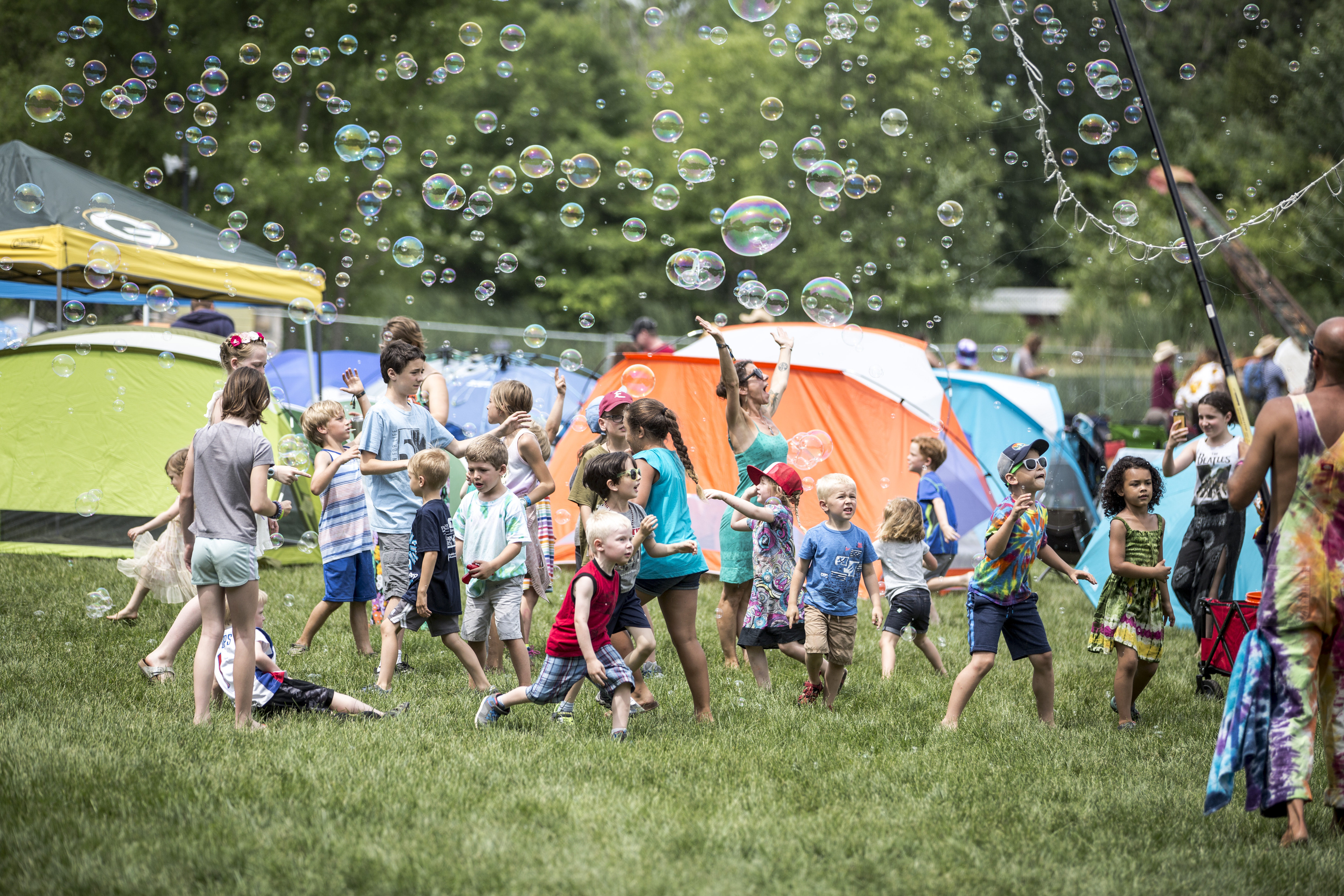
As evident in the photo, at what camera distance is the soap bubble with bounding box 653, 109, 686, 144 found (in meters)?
7.16

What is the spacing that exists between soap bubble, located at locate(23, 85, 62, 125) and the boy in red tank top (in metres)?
5.02

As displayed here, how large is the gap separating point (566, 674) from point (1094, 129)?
4.92 metres

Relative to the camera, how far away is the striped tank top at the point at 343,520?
5703 mm

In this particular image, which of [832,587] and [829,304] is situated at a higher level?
[829,304]

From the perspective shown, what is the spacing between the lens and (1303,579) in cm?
339

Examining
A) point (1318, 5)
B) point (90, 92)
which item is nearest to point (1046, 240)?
point (1318, 5)

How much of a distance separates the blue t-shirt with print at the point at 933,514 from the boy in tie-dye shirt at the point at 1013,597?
200 centimetres

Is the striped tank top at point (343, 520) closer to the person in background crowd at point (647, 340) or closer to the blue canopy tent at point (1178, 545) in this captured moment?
the person in background crowd at point (647, 340)

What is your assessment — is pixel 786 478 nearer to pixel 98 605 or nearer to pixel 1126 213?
pixel 1126 213

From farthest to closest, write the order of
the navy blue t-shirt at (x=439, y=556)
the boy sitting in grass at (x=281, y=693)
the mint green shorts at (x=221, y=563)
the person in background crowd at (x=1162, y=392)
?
the person in background crowd at (x=1162, y=392) < the navy blue t-shirt at (x=439, y=556) < the boy sitting in grass at (x=281, y=693) < the mint green shorts at (x=221, y=563)

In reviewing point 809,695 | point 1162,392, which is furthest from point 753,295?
point 1162,392

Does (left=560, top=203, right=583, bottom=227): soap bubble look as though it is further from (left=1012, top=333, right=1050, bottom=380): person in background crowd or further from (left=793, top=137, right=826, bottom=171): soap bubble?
(left=1012, top=333, right=1050, bottom=380): person in background crowd

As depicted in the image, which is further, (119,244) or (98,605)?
(119,244)

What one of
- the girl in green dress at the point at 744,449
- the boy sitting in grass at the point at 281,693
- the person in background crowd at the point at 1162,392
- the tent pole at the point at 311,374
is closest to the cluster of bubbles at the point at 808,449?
the girl in green dress at the point at 744,449
